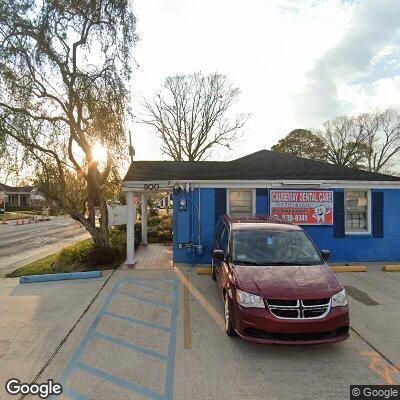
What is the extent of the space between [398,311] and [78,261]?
976 centimetres

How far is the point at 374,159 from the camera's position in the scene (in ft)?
167

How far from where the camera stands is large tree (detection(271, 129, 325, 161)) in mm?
50938

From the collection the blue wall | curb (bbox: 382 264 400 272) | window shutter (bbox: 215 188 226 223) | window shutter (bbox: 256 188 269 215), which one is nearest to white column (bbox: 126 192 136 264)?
the blue wall

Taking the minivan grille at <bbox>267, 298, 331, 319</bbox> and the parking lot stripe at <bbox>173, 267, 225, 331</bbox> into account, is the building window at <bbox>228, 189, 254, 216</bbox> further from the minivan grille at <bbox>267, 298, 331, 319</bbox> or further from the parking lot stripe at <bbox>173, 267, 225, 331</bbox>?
the minivan grille at <bbox>267, 298, 331, 319</bbox>

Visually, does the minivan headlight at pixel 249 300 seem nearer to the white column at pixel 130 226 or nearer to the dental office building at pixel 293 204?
the dental office building at pixel 293 204

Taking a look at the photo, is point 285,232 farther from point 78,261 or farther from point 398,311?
point 78,261

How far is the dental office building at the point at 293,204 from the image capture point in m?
11.4

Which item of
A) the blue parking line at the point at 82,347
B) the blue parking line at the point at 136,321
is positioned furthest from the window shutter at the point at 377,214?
the blue parking line at the point at 82,347

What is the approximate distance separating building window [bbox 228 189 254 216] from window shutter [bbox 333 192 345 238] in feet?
9.32

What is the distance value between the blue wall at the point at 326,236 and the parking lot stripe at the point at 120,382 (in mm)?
6725
